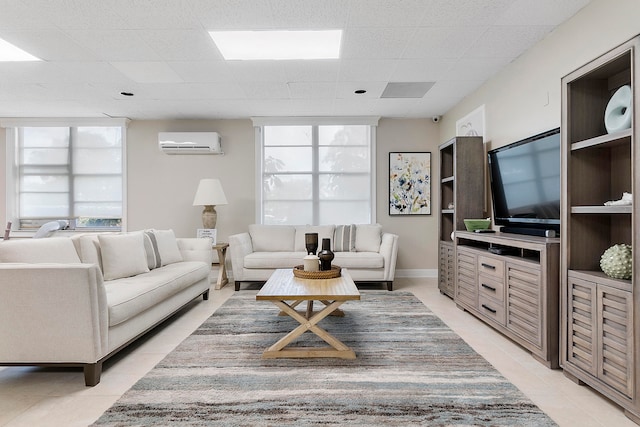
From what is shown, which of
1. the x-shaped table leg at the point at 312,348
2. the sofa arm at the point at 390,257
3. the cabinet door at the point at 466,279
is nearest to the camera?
the x-shaped table leg at the point at 312,348

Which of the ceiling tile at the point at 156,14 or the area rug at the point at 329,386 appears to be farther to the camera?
the ceiling tile at the point at 156,14

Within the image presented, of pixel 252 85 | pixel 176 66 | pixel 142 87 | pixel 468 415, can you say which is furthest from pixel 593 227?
pixel 142 87

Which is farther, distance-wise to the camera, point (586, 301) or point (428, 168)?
point (428, 168)

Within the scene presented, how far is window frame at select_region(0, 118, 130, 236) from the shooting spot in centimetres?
559

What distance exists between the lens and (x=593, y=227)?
217 cm

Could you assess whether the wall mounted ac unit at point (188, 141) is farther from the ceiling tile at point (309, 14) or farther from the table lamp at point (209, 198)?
the ceiling tile at point (309, 14)

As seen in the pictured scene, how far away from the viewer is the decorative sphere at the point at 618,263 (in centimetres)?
184

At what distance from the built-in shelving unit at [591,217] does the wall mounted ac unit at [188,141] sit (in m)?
4.47

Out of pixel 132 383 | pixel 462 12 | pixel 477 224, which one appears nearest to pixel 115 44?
pixel 132 383

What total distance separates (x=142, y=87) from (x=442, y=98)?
367cm

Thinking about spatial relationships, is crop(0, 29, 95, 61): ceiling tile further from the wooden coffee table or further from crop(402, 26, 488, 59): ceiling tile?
crop(402, 26, 488, 59): ceiling tile

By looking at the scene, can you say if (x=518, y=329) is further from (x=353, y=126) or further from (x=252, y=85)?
(x=353, y=126)

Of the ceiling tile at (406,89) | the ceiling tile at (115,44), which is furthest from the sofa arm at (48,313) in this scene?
the ceiling tile at (406,89)

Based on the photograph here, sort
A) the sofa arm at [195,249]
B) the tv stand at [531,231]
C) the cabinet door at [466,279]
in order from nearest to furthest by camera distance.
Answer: the tv stand at [531,231], the cabinet door at [466,279], the sofa arm at [195,249]
